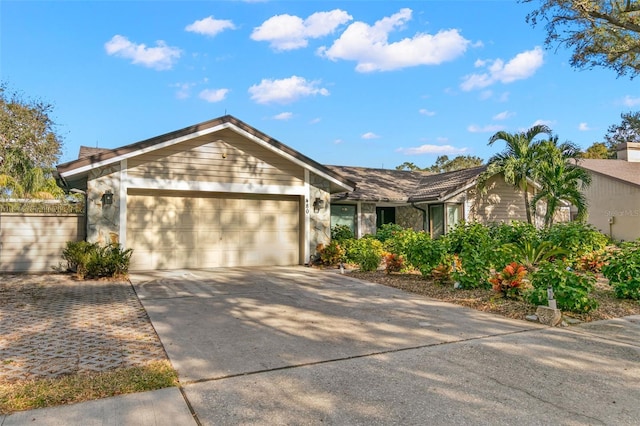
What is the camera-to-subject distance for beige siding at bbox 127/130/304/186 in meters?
10.9

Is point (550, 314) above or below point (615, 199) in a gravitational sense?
below

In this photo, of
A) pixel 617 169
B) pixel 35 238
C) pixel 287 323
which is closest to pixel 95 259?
pixel 35 238

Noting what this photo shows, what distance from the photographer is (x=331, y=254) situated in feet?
40.3

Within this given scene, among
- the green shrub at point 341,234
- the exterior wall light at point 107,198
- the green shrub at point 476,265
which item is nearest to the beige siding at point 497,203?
the green shrub at point 341,234

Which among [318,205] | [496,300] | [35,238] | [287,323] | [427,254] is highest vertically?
[318,205]

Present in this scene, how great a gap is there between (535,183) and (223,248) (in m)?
13.4

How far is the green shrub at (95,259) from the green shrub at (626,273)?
10.6 metres

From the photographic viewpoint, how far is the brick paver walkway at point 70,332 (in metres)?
3.99

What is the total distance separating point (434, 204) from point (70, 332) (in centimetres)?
1478

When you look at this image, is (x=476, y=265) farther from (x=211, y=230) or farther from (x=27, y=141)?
(x=27, y=141)

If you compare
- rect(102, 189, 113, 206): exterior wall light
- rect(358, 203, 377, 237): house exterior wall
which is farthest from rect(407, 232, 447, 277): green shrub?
rect(102, 189, 113, 206): exterior wall light

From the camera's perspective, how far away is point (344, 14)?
1243 centimetres

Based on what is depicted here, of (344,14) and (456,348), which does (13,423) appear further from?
(344,14)

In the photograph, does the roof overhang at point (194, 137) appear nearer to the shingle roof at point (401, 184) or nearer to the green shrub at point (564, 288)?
the shingle roof at point (401, 184)
